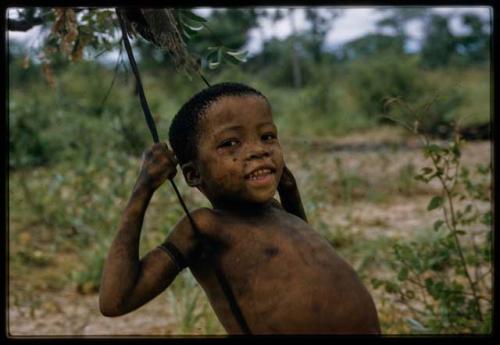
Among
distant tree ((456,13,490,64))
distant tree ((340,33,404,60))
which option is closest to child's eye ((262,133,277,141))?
distant tree ((456,13,490,64))

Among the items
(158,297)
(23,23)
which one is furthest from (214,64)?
(158,297)

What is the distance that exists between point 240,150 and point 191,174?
0.59 ft

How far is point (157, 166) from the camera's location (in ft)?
5.21

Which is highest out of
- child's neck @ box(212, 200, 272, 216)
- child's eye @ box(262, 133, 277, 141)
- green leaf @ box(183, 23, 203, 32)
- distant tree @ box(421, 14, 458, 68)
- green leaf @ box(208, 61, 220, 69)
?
green leaf @ box(183, 23, 203, 32)

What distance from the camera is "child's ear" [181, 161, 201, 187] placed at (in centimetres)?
167

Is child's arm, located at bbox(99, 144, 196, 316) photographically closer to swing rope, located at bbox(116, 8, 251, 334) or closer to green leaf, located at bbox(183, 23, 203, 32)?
swing rope, located at bbox(116, 8, 251, 334)

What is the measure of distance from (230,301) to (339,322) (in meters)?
0.26

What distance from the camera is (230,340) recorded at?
162 cm

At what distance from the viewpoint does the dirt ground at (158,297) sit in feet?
12.6

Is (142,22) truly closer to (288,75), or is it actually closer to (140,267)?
(140,267)

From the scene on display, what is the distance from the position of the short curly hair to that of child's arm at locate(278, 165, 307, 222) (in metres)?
0.31

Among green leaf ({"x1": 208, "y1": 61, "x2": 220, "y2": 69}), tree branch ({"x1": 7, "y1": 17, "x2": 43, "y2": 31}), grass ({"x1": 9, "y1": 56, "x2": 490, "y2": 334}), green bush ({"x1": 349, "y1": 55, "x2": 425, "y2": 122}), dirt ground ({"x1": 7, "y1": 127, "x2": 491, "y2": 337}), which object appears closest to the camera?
green leaf ({"x1": 208, "y1": 61, "x2": 220, "y2": 69})

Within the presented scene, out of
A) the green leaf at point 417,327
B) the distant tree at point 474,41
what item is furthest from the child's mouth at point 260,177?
the distant tree at point 474,41

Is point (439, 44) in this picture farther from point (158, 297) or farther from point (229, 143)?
point (229, 143)
